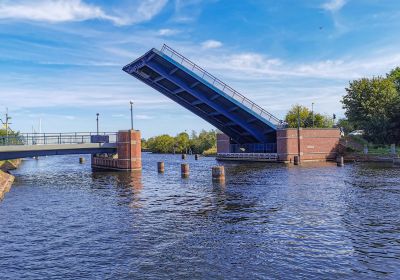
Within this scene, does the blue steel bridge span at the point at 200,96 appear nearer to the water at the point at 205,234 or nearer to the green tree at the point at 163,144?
the water at the point at 205,234

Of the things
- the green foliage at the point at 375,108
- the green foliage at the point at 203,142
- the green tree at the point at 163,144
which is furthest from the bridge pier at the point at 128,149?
the green tree at the point at 163,144

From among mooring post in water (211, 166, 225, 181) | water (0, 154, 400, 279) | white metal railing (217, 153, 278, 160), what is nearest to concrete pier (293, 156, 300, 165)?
white metal railing (217, 153, 278, 160)

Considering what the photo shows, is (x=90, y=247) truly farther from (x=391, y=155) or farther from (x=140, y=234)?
(x=391, y=155)

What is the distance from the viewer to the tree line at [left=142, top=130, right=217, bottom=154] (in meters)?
85.7

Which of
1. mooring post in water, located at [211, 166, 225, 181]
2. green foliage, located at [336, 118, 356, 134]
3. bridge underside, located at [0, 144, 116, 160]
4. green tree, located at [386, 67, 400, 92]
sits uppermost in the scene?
green tree, located at [386, 67, 400, 92]

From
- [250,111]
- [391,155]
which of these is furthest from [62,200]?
[391,155]

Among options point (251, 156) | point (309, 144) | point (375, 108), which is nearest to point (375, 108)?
point (375, 108)

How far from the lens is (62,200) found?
2012cm

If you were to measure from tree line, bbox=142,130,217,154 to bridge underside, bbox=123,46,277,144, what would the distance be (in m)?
37.0

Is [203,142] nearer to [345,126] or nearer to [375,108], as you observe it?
[345,126]

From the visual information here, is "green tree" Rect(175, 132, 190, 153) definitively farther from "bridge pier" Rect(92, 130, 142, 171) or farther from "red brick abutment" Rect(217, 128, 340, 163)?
"bridge pier" Rect(92, 130, 142, 171)

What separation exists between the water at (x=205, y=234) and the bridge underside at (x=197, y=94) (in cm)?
1525

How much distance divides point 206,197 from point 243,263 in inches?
417

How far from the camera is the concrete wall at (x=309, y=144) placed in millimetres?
43906
